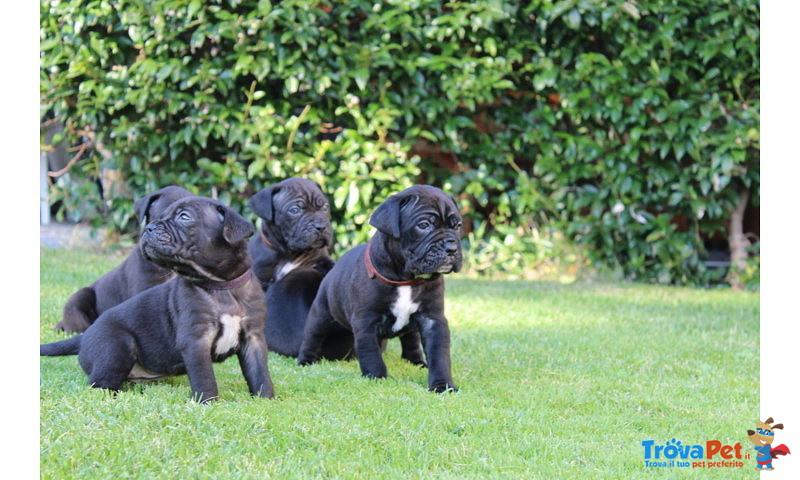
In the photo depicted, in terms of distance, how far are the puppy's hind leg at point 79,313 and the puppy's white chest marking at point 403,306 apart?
2.27 m

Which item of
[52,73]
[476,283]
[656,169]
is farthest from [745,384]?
[52,73]

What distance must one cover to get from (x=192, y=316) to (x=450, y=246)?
143cm

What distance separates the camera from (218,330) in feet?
15.1

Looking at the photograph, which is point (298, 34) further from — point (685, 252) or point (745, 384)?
point (745, 384)

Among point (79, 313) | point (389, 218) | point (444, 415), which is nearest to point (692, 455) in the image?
point (444, 415)

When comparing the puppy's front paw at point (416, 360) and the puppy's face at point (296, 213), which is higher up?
the puppy's face at point (296, 213)

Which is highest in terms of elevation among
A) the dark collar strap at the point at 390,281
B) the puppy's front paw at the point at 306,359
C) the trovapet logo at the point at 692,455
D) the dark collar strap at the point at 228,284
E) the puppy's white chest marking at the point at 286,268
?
the dark collar strap at the point at 228,284

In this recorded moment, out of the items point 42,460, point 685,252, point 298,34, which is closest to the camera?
point 42,460

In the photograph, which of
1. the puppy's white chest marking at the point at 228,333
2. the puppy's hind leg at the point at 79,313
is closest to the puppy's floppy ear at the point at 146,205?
the puppy's hind leg at the point at 79,313

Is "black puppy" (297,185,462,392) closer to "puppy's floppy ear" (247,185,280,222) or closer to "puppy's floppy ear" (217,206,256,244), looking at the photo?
"puppy's floppy ear" (217,206,256,244)

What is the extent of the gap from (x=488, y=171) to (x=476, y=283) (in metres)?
1.75

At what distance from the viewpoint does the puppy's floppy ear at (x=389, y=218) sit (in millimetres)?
5160
